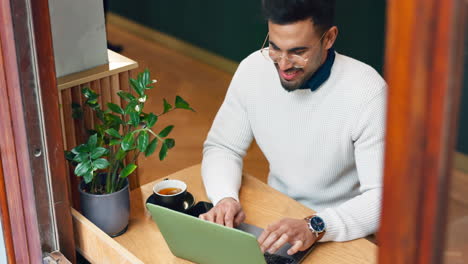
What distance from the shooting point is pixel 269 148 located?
2.05 m

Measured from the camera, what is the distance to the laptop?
137cm

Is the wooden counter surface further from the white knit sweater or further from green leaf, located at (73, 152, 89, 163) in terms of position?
green leaf, located at (73, 152, 89, 163)

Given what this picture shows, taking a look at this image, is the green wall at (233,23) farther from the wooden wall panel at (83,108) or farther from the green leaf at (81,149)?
the green leaf at (81,149)

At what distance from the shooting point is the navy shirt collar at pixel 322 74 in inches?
73.6

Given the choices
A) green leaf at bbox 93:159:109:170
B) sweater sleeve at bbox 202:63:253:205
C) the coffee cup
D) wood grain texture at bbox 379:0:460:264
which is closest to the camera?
wood grain texture at bbox 379:0:460:264

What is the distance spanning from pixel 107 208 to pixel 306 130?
68 centimetres

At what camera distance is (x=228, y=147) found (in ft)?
6.69

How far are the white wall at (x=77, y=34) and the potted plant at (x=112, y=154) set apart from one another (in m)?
0.14

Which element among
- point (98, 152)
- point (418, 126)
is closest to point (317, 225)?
point (98, 152)

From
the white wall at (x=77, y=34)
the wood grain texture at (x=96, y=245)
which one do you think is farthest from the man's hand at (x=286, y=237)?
the white wall at (x=77, y=34)

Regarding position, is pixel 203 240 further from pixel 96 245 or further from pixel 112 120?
pixel 112 120

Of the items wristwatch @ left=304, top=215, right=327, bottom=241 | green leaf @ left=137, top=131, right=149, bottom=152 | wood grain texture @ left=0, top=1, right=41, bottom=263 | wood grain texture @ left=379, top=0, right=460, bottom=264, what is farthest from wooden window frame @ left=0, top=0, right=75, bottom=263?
wood grain texture @ left=379, top=0, right=460, bottom=264

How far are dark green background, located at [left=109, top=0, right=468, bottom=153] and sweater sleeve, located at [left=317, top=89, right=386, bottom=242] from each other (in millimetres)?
2176

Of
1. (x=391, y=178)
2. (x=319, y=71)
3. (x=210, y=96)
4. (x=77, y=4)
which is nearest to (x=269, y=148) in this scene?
(x=319, y=71)
